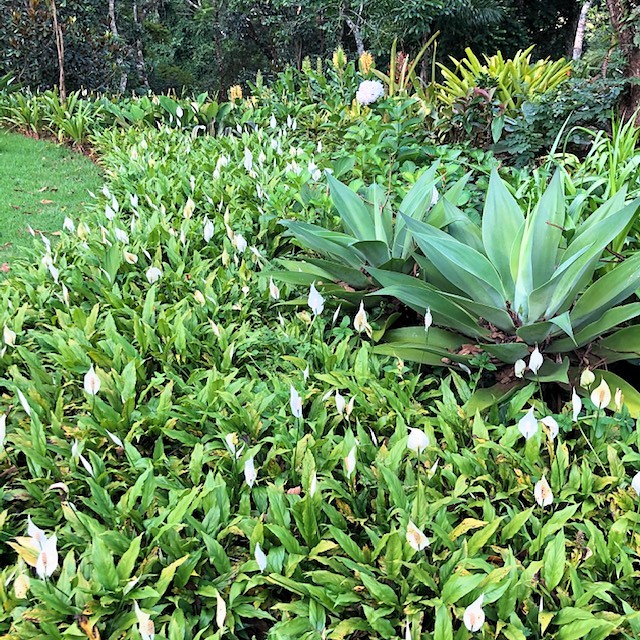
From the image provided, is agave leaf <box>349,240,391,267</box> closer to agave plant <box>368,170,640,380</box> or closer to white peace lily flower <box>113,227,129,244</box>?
agave plant <box>368,170,640,380</box>

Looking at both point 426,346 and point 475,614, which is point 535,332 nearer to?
point 426,346

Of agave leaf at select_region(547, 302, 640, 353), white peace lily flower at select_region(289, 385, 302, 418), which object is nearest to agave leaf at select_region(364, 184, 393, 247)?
agave leaf at select_region(547, 302, 640, 353)

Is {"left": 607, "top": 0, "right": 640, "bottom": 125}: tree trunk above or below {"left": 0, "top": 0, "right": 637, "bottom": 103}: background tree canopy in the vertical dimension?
below

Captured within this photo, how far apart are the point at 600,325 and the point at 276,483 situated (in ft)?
4.03

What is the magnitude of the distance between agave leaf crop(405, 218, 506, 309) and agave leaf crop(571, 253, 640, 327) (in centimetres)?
26

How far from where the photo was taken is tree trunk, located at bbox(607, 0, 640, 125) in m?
4.07

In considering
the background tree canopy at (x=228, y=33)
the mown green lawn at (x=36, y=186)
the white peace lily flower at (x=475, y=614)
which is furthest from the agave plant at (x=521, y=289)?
the background tree canopy at (x=228, y=33)

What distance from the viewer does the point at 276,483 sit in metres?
1.79

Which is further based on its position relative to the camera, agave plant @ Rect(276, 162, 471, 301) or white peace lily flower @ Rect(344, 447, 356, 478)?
agave plant @ Rect(276, 162, 471, 301)

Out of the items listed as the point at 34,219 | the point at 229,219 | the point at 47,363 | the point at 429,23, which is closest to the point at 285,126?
the point at 34,219

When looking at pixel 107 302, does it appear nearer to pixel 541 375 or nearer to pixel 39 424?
pixel 39 424

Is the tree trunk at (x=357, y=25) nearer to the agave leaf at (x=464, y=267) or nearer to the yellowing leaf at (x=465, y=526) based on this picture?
the agave leaf at (x=464, y=267)

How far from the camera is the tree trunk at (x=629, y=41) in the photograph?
407cm

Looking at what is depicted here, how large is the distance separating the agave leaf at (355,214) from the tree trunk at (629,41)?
2545mm
